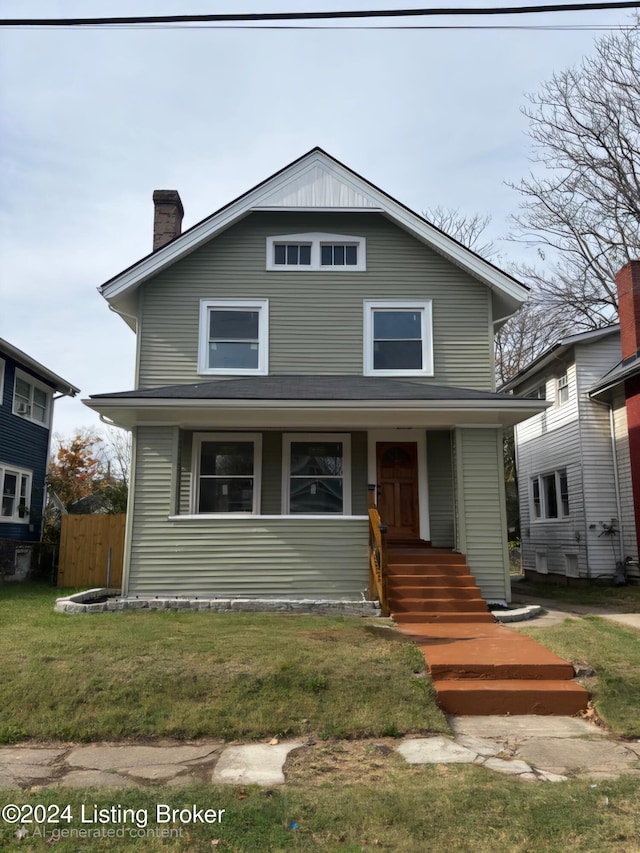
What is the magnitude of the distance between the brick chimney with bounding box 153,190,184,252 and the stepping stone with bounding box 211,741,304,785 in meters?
11.5

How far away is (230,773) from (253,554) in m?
6.09

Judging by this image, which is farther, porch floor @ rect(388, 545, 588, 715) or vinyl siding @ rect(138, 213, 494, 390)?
vinyl siding @ rect(138, 213, 494, 390)

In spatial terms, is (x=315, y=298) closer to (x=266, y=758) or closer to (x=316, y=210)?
(x=316, y=210)

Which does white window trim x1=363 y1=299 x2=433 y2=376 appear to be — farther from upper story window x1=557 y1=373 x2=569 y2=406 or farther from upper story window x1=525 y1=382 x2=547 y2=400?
upper story window x1=525 y1=382 x2=547 y2=400

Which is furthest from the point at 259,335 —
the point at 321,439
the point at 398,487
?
the point at 398,487

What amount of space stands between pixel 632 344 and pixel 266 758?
45.6 ft

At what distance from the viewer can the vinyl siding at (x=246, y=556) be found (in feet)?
34.9

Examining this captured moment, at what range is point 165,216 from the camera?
47.7 feet

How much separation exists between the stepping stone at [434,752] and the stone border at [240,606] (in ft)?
14.2

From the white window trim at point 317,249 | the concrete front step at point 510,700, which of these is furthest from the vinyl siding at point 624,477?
the concrete front step at point 510,700

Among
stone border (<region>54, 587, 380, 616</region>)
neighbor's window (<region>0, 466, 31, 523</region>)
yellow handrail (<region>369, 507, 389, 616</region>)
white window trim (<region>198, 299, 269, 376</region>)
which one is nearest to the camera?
yellow handrail (<region>369, 507, 389, 616</region>)

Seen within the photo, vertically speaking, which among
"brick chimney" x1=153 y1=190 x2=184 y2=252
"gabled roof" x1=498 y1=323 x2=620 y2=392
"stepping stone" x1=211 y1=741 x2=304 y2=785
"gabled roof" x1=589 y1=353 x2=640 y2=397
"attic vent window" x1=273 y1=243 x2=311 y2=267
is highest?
"brick chimney" x1=153 y1=190 x2=184 y2=252

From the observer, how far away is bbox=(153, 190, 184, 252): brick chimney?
1445 centimetres

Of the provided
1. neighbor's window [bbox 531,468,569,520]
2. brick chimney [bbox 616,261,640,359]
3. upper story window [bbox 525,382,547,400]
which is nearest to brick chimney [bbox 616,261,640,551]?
brick chimney [bbox 616,261,640,359]
